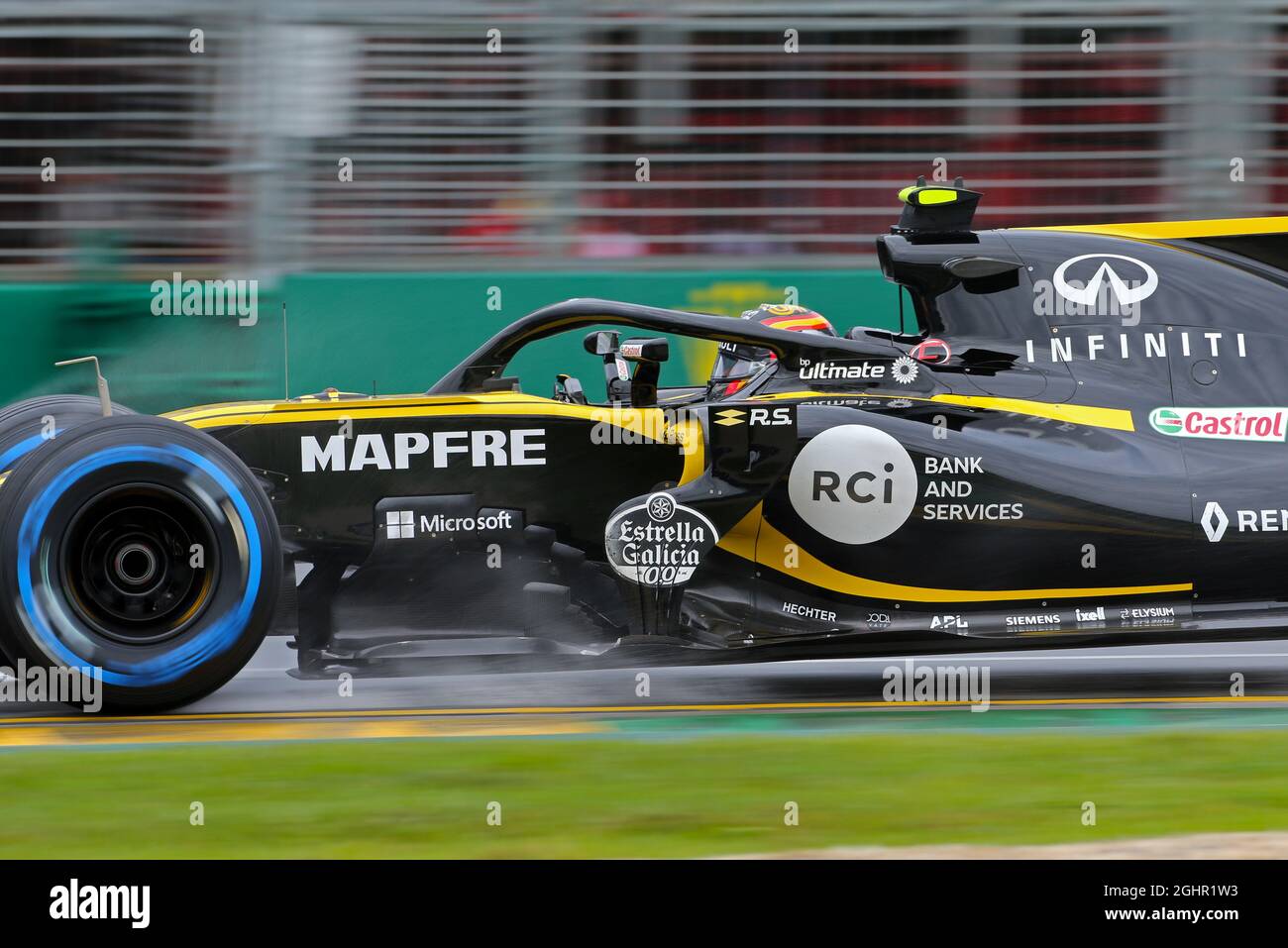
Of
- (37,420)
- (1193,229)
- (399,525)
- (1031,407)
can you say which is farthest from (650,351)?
(37,420)

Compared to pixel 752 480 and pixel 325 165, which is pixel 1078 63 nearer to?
pixel 325 165

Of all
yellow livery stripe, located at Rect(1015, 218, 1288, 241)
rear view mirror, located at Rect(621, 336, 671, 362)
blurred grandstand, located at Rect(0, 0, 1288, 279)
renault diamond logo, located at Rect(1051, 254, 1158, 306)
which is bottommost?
rear view mirror, located at Rect(621, 336, 671, 362)

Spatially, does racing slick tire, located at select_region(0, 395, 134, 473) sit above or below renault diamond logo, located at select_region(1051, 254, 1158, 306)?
below

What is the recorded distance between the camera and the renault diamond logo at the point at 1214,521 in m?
5.69

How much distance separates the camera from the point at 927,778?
4766 millimetres

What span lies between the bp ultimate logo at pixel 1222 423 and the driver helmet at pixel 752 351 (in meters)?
1.21

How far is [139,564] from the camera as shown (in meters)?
5.34

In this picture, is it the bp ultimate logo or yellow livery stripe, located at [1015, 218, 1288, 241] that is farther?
yellow livery stripe, located at [1015, 218, 1288, 241]

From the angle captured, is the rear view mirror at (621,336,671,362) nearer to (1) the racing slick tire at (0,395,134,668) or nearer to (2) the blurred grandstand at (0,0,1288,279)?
(1) the racing slick tire at (0,395,134,668)

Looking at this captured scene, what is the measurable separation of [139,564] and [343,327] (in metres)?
4.23

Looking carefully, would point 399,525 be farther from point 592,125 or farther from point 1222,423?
point 592,125

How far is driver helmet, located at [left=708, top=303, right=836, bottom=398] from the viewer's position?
6.32m

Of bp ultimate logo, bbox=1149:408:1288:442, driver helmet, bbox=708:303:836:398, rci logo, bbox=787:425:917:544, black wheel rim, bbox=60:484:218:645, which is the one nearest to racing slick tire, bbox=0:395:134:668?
black wheel rim, bbox=60:484:218:645

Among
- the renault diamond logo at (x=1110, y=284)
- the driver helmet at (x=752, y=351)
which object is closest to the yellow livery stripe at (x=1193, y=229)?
the renault diamond logo at (x=1110, y=284)
